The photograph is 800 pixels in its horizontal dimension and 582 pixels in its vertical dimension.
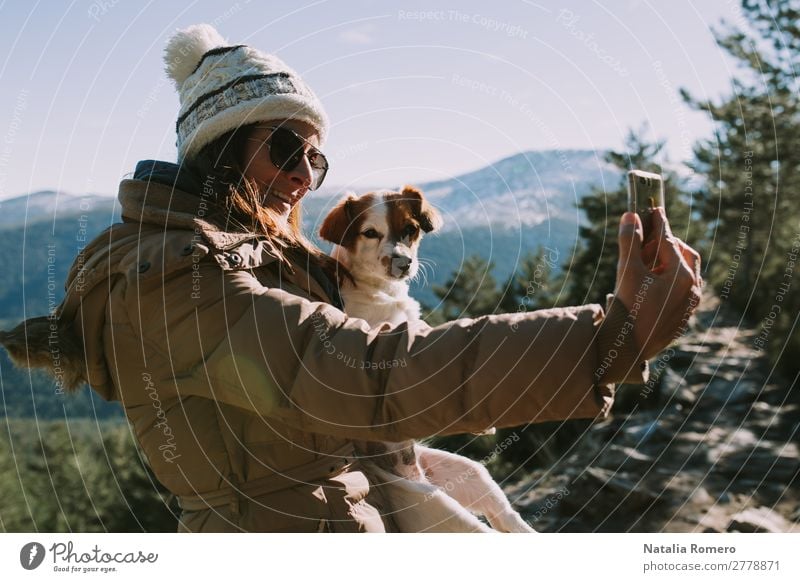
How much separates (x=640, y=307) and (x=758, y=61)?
25140 millimetres

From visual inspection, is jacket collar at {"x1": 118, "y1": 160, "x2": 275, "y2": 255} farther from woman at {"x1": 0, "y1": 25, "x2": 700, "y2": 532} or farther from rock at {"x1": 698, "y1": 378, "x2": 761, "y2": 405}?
rock at {"x1": 698, "y1": 378, "x2": 761, "y2": 405}

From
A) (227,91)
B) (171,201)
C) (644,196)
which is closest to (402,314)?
(227,91)

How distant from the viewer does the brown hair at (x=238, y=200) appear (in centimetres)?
357

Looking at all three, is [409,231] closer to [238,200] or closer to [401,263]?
[401,263]

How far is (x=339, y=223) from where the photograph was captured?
6652 millimetres

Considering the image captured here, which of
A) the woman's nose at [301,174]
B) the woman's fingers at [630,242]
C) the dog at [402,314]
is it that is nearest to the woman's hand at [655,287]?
the woman's fingers at [630,242]

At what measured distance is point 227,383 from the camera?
2.89 meters

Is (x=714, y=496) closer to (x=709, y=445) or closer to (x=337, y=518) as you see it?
(x=709, y=445)

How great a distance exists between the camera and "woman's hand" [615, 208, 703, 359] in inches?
92.4

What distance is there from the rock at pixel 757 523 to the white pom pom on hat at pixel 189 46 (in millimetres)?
16333

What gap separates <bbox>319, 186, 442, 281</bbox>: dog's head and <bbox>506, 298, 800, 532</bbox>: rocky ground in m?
12.8

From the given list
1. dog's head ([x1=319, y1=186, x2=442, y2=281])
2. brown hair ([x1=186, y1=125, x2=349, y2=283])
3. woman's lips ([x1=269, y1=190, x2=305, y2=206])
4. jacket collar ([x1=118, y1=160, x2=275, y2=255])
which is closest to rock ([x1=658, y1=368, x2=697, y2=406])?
dog's head ([x1=319, y1=186, x2=442, y2=281])

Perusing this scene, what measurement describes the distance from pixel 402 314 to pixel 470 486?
4.22 ft

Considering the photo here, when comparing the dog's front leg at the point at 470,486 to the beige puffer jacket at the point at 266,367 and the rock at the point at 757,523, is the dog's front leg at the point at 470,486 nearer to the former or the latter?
the beige puffer jacket at the point at 266,367
